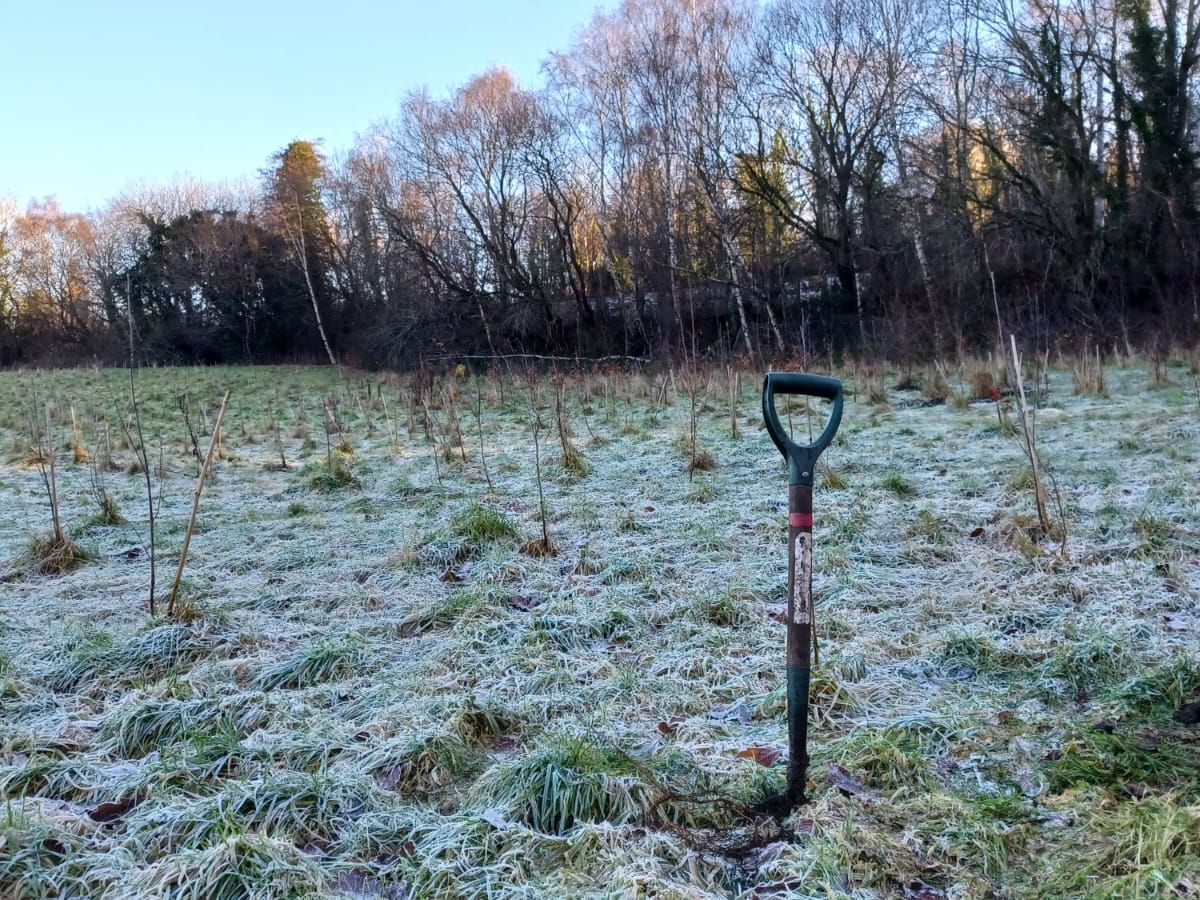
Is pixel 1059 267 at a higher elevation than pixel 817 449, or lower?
higher

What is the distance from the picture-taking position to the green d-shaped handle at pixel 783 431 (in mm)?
2094

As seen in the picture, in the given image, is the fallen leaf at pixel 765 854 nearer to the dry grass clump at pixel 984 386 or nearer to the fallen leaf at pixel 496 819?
the fallen leaf at pixel 496 819

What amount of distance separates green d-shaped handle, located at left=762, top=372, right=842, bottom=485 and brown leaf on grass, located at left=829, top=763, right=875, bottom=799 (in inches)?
34.8

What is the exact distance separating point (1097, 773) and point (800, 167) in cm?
1923

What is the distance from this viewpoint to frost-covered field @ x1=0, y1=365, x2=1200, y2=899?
193 cm

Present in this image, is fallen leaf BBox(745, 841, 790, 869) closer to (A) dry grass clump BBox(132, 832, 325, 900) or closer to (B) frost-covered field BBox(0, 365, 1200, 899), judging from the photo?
(B) frost-covered field BBox(0, 365, 1200, 899)

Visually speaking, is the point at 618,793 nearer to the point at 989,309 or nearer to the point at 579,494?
the point at 579,494

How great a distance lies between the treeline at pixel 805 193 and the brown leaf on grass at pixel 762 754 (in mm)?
12917

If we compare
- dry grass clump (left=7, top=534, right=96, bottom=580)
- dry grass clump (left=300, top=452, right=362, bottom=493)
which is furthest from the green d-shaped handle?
dry grass clump (left=300, top=452, right=362, bottom=493)

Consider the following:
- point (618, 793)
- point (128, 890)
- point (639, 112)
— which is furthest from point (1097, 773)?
point (639, 112)

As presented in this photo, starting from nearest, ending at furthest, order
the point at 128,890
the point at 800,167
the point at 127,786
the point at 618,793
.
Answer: the point at 128,890, the point at 618,793, the point at 127,786, the point at 800,167

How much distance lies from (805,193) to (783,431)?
19.3 meters

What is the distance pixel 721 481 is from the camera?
6.34 metres

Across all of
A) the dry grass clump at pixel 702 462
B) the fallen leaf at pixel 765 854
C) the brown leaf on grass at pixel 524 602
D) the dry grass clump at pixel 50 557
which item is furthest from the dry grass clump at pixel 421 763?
the dry grass clump at pixel 702 462
